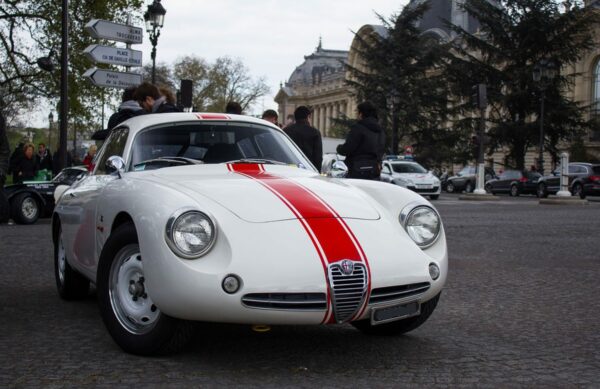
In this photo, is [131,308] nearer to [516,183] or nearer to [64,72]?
[64,72]

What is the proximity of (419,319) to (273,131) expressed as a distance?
1.83m

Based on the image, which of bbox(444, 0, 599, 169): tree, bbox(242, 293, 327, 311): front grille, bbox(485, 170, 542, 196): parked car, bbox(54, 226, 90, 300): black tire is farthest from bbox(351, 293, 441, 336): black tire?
bbox(444, 0, 599, 169): tree

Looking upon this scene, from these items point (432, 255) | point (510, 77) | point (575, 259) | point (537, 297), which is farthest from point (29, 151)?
point (510, 77)

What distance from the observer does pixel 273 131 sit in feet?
19.2

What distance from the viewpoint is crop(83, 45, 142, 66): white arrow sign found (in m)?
13.4

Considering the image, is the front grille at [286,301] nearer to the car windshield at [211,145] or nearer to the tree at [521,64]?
the car windshield at [211,145]

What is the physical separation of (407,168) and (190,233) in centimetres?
2901

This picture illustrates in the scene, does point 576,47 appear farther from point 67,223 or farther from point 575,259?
point 67,223

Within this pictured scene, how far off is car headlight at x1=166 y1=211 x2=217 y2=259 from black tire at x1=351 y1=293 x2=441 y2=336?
43.6 inches

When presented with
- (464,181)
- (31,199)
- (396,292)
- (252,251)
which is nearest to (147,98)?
Result: (252,251)

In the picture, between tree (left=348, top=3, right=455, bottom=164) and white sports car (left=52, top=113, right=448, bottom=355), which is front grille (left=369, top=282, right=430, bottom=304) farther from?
tree (left=348, top=3, right=455, bottom=164)

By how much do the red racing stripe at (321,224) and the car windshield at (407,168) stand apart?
27899 millimetres

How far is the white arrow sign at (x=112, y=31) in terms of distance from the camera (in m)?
13.3

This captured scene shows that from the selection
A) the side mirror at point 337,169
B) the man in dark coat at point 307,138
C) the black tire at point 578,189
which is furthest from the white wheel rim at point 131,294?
the black tire at point 578,189
